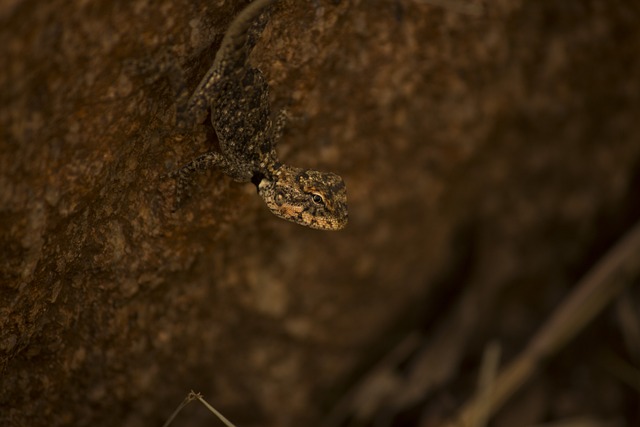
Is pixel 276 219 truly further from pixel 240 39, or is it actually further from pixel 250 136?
pixel 240 39

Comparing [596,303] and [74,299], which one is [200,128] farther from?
[596,303]

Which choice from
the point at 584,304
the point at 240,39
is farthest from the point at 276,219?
the point at 584,304

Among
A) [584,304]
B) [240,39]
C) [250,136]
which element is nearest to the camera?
[240,39]

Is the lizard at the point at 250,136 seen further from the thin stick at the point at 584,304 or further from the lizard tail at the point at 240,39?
the thin stick at the point at 584,304

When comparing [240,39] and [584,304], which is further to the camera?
[584,304]

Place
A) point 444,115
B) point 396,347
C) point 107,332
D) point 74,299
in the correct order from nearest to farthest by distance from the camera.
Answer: point 74,299, point 107,332, point 444,115, point 396,347

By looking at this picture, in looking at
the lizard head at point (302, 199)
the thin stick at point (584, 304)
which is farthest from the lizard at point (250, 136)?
the thin stick at point (584, 304)

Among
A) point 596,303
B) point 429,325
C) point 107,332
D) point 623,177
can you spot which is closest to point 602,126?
point 623,177
